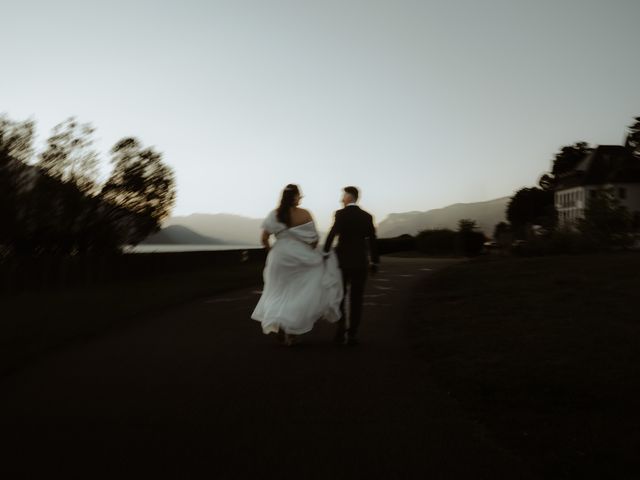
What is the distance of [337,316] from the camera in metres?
8.66

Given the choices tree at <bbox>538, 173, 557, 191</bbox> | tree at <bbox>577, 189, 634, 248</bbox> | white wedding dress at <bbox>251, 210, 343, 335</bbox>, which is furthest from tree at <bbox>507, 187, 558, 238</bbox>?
white wedding dress at <bbox>251, 210, 343, 335</bbox>

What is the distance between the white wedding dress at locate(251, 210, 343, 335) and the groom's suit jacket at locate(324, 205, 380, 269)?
385mm

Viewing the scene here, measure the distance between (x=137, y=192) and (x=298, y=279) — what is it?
15737 mm

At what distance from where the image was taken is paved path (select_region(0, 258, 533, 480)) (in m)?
3.87

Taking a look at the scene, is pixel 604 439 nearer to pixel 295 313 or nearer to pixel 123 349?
pixel 295 313

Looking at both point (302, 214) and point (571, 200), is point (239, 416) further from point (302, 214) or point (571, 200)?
point (571, 200)

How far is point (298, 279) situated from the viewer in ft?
28.6

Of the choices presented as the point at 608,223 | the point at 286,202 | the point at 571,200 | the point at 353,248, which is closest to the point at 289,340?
the point at 353,248

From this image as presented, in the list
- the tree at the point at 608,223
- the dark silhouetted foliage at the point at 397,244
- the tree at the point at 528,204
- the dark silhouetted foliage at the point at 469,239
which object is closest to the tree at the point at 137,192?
the tree at the point at 608,223

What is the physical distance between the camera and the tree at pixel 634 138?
7106 centimetres

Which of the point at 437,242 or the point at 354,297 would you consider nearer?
the point at 354,297

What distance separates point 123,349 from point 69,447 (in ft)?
13.2

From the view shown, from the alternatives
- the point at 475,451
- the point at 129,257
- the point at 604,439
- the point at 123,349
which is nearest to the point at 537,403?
the point at 604,439

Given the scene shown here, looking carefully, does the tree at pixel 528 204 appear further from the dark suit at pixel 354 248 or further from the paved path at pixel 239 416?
the paved path at pixel 239 416
